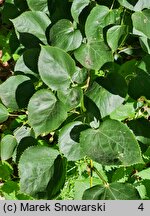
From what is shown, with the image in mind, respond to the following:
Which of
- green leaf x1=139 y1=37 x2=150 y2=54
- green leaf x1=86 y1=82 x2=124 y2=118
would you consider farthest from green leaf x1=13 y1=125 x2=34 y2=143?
green leaf x1=139 y1=37 x2=150 y2=54

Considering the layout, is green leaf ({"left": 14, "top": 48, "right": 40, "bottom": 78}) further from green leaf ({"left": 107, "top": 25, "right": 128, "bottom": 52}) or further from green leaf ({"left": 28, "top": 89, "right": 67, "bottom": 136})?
green leaf ({"left": 107, "top": 25, "right": 128, "bottom": 52})

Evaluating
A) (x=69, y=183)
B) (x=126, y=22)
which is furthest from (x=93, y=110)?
(x=69, y=183)

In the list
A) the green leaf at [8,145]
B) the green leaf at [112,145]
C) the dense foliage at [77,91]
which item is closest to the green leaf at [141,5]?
the dense foliage at [77,91]

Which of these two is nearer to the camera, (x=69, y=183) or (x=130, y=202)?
(x=130, y=202)

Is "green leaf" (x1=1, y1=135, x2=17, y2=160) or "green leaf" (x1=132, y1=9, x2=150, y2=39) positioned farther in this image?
"green leaf" (x1=1, y1=135, x2=17, y2=160)

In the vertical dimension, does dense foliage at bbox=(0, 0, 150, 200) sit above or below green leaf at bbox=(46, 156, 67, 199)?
above

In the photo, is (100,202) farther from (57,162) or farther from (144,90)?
(144,90)
